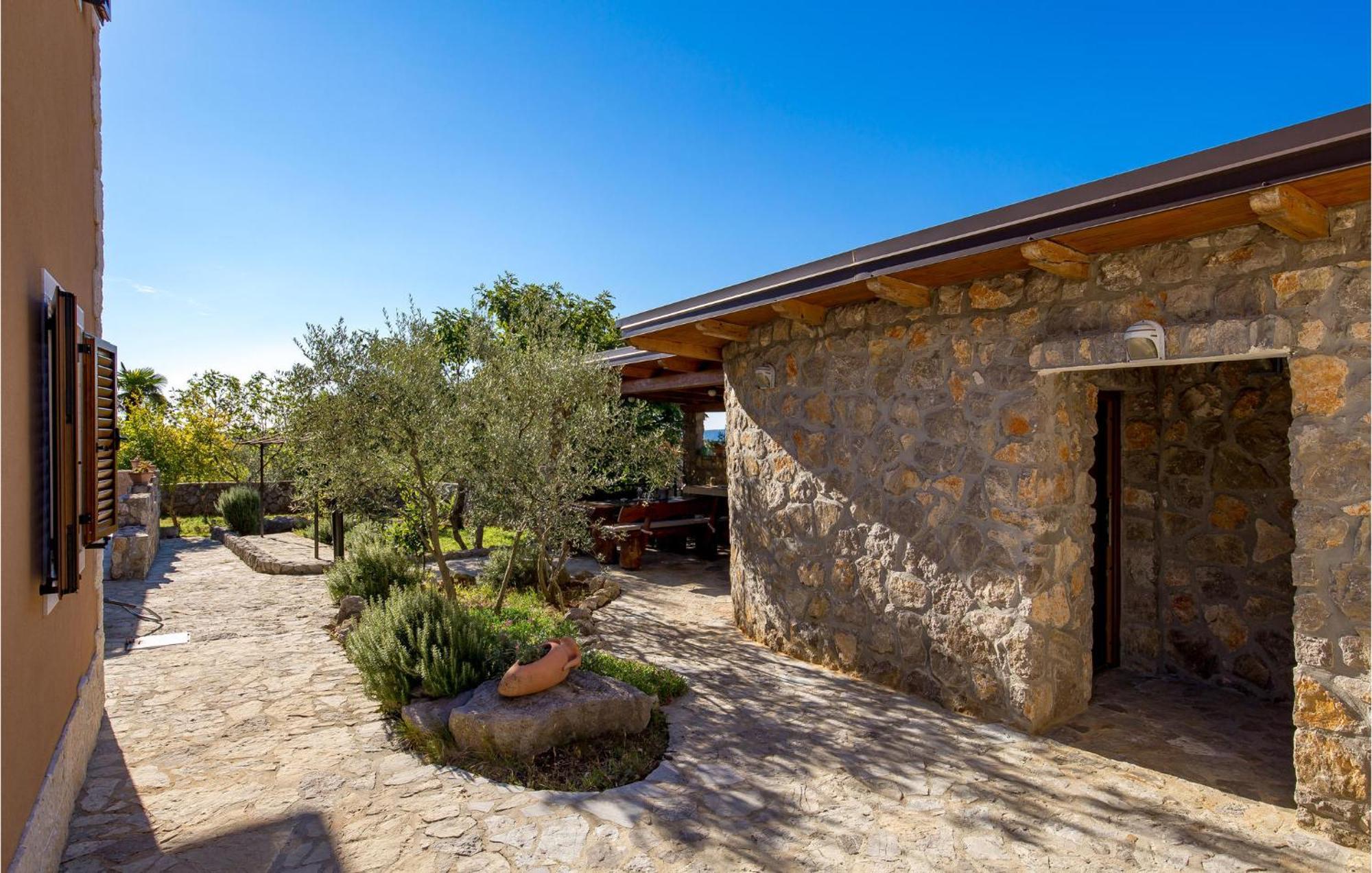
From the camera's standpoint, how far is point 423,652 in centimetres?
451

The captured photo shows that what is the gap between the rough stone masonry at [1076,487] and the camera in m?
3.12

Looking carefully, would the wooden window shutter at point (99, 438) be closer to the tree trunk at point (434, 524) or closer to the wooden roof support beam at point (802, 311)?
the tree trunk at point (434, 524)

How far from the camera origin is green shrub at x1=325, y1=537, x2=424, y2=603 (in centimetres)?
740

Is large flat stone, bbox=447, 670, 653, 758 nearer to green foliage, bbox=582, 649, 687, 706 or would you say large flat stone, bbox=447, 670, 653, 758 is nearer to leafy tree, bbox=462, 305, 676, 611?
green foliage, bbox=582, 649, 687, 706

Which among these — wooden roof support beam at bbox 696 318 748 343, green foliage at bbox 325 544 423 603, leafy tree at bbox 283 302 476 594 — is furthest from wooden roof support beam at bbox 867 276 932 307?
green foliage at bbox 325 544 423 603

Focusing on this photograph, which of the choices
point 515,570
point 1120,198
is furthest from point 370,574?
point 1120,198

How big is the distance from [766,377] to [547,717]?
11.4ft

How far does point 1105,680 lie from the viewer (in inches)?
206

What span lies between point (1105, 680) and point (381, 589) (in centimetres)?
703

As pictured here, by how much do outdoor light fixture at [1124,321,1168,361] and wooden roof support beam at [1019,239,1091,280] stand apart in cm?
48

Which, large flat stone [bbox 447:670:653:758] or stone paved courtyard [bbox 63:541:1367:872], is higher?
large flat stone [bbox 447:670:653:758]

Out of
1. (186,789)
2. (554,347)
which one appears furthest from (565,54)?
(186,789)

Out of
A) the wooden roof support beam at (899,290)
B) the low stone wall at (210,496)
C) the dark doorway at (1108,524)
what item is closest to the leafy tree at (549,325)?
the wooden roof support beam at (899,290)

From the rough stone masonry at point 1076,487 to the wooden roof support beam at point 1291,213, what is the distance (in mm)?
63
